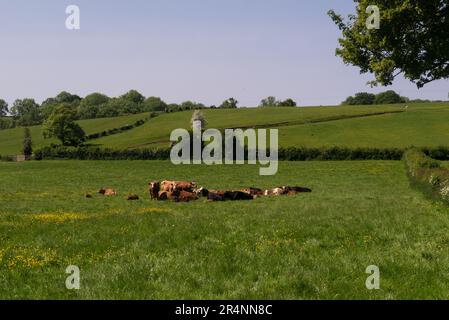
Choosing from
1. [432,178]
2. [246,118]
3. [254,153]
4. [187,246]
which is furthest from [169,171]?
[246,118]

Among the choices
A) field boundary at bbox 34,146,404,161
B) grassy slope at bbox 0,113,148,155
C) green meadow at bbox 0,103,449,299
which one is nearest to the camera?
green meadow at bbox 0,103,449,299

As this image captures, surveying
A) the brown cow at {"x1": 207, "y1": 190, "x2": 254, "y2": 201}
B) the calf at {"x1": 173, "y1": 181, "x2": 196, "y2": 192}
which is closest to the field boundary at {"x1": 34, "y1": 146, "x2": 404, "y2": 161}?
the brown cow at {"x1": 207, "y1": 190, "x2": 254, "y2": 201}

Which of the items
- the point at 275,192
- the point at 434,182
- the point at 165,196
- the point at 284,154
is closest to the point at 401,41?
the point at 434,182

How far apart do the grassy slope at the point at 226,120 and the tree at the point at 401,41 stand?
77.8 metres

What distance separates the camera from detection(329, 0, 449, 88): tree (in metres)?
30.6

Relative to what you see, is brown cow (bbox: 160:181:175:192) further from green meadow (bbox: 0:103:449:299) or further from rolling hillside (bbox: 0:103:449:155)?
rolling hillside (bbox: 0:103:449:155)

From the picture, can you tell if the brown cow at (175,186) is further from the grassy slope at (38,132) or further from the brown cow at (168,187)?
the grassy slope at (38,132)

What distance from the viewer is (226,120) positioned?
144125mm

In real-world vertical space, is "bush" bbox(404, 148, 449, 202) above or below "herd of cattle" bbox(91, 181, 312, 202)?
above

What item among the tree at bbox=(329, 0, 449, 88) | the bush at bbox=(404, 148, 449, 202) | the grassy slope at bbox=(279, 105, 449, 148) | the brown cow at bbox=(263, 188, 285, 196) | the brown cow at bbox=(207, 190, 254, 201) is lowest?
the brown cow at bbox=(263, 188, 285, 196)

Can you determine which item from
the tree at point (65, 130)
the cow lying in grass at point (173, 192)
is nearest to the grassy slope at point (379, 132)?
the tree at point (65, 130)

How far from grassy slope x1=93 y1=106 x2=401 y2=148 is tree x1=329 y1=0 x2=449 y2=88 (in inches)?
3064

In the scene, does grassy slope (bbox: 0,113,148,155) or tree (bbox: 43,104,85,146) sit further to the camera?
grassy slope (bbox: 0,113,148,155)
